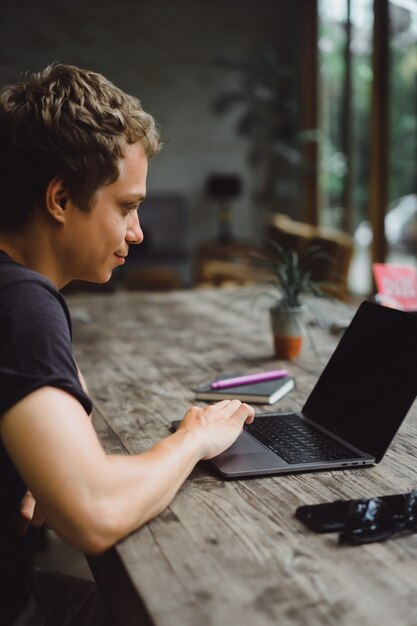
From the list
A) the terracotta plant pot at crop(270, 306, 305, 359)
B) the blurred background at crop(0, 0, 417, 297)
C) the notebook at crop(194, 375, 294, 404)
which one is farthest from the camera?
the blurred background at crop(0, 0, 417, 297)

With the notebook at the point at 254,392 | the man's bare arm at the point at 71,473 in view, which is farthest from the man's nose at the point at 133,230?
the notebook at the point at 254,392

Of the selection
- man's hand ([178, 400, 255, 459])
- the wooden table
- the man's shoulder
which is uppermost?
the man's shoulder

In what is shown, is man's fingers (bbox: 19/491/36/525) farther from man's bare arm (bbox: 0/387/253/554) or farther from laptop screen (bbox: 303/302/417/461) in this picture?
laptop screen (bbox: 303/302/417/461)

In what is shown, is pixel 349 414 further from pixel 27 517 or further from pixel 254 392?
pixel 27 517

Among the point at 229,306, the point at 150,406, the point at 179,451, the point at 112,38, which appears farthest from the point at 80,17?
the point at 179,451

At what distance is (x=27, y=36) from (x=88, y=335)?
642 centimetres

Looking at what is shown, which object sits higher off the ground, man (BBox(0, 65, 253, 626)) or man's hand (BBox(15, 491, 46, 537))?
man (BBox(0, 65, 253, 626))

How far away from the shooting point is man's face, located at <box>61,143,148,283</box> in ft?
3.50

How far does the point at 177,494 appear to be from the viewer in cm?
107

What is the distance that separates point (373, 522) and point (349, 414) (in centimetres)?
36

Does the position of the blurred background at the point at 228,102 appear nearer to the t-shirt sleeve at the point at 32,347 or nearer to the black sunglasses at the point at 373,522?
the black sunglasses at the point at 373,522

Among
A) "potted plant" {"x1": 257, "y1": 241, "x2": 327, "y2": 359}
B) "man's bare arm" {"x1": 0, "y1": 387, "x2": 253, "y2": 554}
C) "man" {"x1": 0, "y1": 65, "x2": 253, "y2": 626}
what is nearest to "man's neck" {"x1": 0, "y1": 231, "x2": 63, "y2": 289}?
"man" {"x1": 0, "y1": 65, "x2": 253, "y2": 626}

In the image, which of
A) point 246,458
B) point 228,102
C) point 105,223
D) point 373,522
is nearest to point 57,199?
point 105,223

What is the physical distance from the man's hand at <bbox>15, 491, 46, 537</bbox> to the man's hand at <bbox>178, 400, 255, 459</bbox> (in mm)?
280
